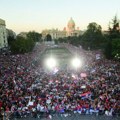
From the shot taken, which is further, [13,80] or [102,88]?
[13,80]

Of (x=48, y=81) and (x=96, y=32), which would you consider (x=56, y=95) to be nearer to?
(x=48, y=81)

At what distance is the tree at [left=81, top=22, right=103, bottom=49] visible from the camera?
9394 centimetres

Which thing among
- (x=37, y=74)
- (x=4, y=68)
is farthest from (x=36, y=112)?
(x=4, y=68)

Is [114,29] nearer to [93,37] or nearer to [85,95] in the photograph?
[93,37]

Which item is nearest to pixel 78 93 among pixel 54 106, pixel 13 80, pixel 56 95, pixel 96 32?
pixel 56 95

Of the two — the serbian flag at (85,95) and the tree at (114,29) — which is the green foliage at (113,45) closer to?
the tree at (114,29)

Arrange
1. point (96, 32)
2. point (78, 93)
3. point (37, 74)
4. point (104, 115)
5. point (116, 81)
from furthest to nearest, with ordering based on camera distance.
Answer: point (96, 32), point (37, 74), point (116, 81), point (78, 93), point (104, 115)

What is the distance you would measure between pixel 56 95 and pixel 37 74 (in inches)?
426

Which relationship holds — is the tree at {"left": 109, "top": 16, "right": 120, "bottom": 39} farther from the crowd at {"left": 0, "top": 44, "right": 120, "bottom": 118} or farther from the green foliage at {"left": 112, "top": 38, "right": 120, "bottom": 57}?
the crowd at {"left": 0, "top": 44, "right": 120, "bottom": 118}

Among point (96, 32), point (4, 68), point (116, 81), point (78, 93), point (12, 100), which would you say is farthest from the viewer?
point (96, 32)

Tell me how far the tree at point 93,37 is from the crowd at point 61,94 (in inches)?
2355

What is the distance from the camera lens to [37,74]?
116ft

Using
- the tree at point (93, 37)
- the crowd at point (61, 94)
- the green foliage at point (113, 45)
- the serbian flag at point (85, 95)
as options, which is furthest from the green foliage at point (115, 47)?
the tree at point (93, 37)

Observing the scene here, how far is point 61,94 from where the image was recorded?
995 inches
